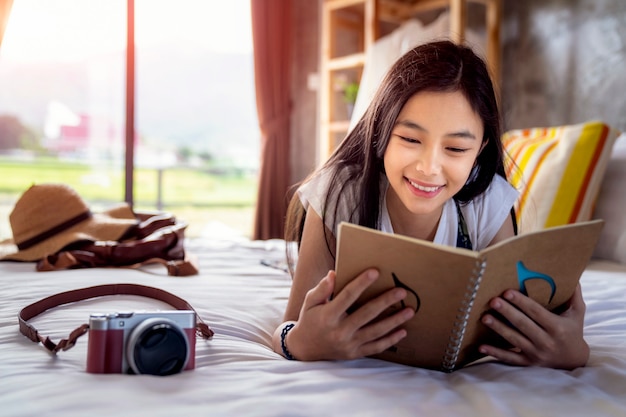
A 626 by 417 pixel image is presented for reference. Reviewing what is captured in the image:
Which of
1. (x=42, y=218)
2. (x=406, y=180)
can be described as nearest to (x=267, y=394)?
(x=406, y=180)

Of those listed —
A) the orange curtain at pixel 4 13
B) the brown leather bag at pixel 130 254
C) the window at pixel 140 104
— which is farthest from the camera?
the window at pixel 140 104

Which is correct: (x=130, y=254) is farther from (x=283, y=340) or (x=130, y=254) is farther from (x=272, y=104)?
(x=272, y=104)

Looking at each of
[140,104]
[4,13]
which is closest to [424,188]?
[4,13]

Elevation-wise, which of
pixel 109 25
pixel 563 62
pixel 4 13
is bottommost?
pixel 563 62

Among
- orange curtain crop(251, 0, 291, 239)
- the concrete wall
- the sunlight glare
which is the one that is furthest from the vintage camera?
orange curtain crop(251, 0, 291, 239)

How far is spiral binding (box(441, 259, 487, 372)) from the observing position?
26.0 inches

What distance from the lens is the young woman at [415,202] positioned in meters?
0.74

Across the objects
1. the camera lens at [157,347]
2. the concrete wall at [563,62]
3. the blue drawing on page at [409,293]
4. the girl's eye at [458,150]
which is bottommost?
the camera lens at [157,347]

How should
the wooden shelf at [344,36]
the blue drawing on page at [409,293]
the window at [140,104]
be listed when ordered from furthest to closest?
the window at [140,104]
the wooden shelf at [344,36]
the blue drawing on page at [409,293]

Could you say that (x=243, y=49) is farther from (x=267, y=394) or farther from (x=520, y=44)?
(x=267, y=394)

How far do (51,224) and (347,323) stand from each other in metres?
1.26

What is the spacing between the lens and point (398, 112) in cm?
92

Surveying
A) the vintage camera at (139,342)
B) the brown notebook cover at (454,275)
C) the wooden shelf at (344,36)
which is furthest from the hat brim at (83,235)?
the wooden shelf at (344,36)

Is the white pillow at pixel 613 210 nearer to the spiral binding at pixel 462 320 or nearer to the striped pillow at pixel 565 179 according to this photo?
the striped pillow at pixel 565 179
